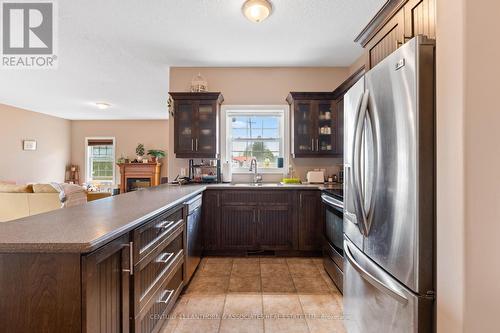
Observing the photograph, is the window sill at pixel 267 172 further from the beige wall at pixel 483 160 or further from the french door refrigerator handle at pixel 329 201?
the beige wall at pixel 483 160

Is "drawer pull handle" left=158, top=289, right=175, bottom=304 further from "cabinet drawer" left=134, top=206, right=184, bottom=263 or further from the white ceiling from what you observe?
the white ceiling

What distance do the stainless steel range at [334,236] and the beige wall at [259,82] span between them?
129 cm

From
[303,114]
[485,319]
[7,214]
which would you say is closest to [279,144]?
[303,114]

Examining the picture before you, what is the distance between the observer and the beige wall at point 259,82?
4.09m

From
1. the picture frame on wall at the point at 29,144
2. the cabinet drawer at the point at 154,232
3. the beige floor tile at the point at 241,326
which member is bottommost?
the beige floor tile at the point at 241,326

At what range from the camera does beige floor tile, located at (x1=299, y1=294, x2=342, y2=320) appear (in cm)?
207

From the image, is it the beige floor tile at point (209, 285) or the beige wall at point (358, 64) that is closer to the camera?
the beige floor tile at point (209, 285)

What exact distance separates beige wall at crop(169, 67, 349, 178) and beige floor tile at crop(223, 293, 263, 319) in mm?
2211

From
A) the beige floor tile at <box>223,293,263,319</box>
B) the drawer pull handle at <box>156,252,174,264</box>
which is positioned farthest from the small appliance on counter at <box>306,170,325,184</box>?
the drawer pull handle at <box>156,252,174,264</box>

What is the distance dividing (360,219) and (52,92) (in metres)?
6.33

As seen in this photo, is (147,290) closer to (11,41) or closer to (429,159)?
(429,159)

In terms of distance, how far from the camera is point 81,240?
3.15ft

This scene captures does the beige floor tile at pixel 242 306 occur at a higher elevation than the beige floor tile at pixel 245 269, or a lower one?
lower

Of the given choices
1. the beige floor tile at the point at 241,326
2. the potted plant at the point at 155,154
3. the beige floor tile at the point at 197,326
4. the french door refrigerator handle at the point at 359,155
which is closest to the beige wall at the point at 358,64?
the french door refrigerator handle at the point at 359,155
